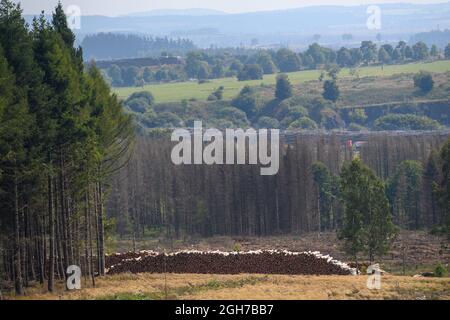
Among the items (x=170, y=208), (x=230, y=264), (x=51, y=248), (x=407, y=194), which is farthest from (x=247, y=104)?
(x=51, y=248)

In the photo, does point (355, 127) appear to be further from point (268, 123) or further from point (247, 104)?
point (247, 104)

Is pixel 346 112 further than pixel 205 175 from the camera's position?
Yes

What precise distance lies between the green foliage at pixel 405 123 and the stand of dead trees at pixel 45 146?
124m

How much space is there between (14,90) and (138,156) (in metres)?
54.2

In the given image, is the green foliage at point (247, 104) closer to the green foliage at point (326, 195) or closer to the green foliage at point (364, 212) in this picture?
the green foliage at point (326, 195)

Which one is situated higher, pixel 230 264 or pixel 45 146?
pixel 45 146

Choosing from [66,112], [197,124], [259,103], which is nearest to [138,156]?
[66,112]

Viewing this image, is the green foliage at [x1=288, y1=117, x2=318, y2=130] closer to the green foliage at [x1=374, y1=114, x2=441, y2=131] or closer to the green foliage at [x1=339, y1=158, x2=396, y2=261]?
the green foliage at [x1=374, y1=114, x2=441, y2=131]

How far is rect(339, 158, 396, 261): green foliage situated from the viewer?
46.3 m

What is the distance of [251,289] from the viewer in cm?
3322

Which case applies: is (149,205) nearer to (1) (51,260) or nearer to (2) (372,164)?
(2) (372,164)

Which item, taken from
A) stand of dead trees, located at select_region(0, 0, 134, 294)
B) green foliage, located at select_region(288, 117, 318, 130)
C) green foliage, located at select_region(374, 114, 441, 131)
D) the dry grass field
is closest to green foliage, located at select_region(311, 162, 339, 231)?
stand of dead trees, located at select_region(0, 0, 134, 294)

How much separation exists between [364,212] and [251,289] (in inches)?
586
